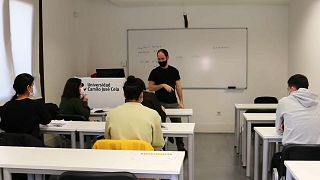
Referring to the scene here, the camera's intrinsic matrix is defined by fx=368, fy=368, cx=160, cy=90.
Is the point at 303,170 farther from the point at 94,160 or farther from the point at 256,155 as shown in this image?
the point at 256,155

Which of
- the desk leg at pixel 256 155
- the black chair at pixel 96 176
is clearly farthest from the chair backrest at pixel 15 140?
the desk leg at pixel 256 155

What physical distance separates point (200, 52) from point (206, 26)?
521mm

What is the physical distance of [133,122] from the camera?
2.80 metres

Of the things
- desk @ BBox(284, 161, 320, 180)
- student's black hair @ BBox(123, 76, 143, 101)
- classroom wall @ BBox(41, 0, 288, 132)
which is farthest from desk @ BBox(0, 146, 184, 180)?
classroom wall @ BBox(41, 0, 288, 132)

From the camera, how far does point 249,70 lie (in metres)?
7.28

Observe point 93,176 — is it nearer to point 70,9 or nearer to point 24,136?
point 24,136

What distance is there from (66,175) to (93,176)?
16 cm

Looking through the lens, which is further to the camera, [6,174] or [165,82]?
[165,82]

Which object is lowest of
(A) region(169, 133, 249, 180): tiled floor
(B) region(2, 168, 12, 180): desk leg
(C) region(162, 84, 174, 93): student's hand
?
(A) region(169, 133, 249, 180): tiled floor

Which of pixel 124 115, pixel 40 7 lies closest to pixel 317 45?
pixel 124 115

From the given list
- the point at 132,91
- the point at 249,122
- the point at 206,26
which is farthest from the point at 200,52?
the point at 132,91

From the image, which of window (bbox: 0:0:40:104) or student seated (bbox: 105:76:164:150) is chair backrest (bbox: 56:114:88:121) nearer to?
window (bbox: 0:0:40:104)

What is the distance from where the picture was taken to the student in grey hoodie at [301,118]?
3.22 metres

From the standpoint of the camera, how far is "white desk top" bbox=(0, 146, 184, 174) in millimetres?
2283
